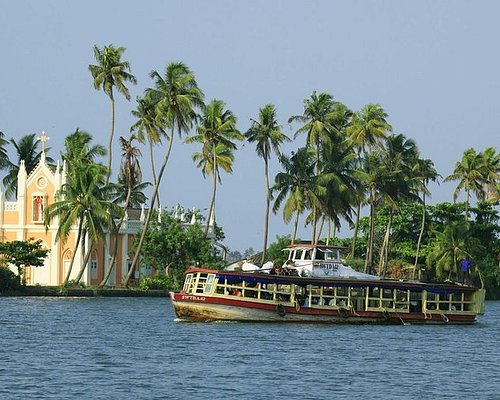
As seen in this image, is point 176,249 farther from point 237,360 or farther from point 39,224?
point 237,360

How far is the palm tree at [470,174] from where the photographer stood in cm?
12275

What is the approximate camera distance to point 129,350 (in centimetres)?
4947

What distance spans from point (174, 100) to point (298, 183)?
1114cm

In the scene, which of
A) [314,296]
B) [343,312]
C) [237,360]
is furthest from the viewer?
[343,312]

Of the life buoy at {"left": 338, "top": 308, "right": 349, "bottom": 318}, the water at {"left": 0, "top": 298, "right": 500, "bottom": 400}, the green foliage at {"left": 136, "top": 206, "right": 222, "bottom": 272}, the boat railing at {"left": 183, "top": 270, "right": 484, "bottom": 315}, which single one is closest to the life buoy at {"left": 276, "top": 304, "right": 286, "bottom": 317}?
the boat railing at {"left": 183, "top": 270, "right": 484, "bottom": 315}

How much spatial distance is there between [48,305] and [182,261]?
22.9 m

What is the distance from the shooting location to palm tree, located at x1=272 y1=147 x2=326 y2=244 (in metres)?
97.9

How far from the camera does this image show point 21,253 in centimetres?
9225

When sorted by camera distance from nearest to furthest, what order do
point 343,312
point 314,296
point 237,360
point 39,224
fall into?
point 237,360
point 314,296
point 343,312
point 39,224

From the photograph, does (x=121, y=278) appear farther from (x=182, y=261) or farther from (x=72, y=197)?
(x=72, y=197)

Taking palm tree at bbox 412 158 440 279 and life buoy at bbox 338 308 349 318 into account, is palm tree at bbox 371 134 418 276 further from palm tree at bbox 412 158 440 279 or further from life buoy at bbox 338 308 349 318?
life buoy at bbox 338 308 349 318

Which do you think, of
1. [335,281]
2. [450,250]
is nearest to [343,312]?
[335,281]

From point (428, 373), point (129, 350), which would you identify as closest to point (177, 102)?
point (129, 350)

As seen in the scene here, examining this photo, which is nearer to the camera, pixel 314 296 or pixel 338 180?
pixel 314 296
